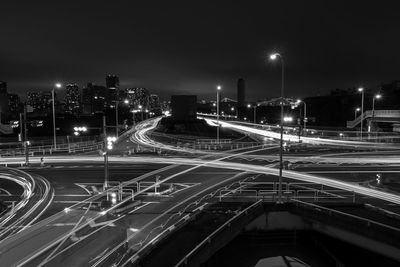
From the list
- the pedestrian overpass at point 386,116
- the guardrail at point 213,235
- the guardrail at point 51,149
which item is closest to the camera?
the guardrail at point 213,235

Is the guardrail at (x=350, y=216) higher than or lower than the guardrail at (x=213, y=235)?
higher

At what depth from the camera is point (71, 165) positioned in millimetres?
35625

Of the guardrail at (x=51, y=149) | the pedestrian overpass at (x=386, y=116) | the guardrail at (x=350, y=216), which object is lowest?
the guardrail at (x=350, y=216)

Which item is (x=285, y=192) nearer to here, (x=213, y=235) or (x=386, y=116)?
(x=213, y=235)

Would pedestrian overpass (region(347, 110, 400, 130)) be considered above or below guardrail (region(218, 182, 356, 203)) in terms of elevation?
above

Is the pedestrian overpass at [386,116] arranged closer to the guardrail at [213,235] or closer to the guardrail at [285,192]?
the guardrail at [285,192]

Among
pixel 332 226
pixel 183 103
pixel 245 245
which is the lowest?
pixel 245 245

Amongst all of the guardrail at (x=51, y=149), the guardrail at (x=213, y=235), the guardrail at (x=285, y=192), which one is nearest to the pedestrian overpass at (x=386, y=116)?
the guardrail at (x=285, y=192)

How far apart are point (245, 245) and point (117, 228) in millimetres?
6433

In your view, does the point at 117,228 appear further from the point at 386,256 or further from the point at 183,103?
the point at 183,103

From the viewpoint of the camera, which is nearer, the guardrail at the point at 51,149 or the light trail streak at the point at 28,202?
the light trail streak at the point at 28,202

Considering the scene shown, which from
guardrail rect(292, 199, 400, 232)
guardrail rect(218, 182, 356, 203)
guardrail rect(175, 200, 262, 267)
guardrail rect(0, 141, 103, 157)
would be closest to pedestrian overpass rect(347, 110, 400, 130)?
guardrail rect(218, 182, 356, 203)

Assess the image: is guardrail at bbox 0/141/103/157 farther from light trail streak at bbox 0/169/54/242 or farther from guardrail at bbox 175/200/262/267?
guardrail at bbox 175/200/262/267

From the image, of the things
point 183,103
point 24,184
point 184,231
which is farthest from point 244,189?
point 183,103
